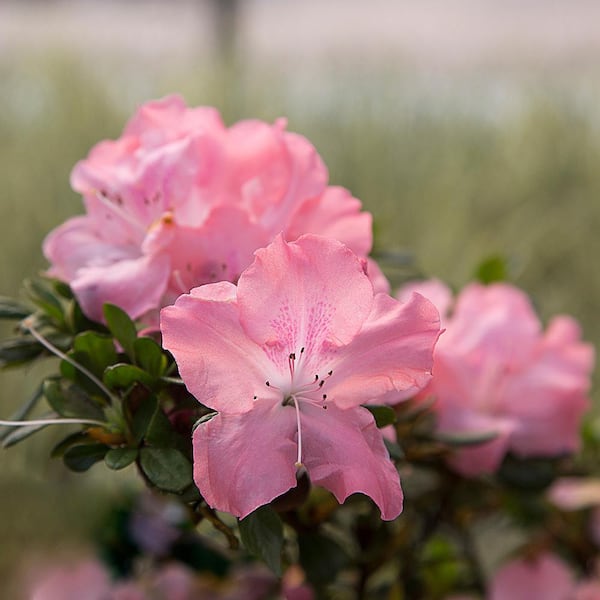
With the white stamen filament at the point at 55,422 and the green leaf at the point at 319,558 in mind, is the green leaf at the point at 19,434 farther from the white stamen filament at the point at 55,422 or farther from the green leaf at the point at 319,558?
the green leaf at the point at 319,558

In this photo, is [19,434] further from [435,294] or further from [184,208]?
[435,294]

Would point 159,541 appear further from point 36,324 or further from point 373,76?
point 373,76

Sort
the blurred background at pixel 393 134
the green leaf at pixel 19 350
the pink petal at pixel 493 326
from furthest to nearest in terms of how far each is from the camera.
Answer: the blurred background at pixel 393 134
the pink petal at pixel 493 326
the green leaf at pixel 19 350

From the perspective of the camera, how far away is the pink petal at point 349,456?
0.37 meters

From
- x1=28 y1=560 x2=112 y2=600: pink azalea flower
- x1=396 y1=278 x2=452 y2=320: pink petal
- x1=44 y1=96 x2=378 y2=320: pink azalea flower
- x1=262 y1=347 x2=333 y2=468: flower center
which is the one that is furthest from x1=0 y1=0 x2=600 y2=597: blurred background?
x1=262 y1=347 x2=333 y2=468: flower center

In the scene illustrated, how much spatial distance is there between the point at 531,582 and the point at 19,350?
0.35 meters

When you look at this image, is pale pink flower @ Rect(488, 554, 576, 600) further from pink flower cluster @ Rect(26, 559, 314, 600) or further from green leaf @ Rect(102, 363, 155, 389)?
green leaf @ Rect(102, 363, 155, 389)

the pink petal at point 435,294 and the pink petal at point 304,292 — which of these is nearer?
the pink petal at point 304,292

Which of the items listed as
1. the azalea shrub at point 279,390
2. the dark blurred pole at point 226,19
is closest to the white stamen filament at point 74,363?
the azalea shrub at point 279,390

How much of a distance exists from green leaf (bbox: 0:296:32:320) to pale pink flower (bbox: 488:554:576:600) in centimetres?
33

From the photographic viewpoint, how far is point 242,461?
0.36m

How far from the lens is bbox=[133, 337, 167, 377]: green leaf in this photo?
0.41 meters

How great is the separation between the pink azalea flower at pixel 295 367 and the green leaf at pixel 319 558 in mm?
137

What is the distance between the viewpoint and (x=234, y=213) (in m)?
0.44
